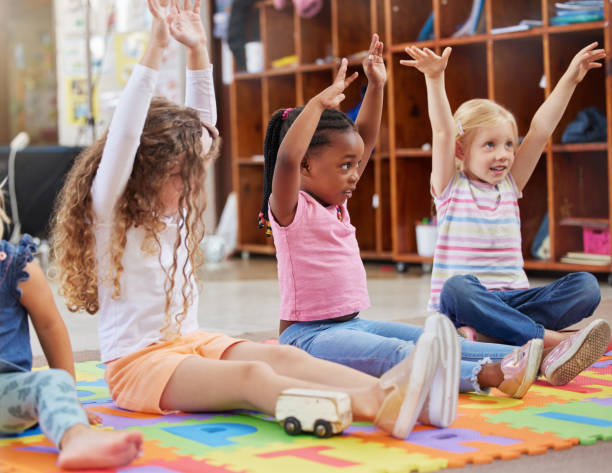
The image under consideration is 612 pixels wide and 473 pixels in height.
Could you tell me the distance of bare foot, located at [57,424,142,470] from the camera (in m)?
1.28

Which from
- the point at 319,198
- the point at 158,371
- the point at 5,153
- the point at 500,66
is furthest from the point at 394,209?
the point at 158,371

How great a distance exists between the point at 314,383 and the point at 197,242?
354 mm

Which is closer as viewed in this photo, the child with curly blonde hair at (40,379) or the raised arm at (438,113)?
the child with curly blonde hair at (40,379)

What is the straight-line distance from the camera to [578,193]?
403 centimetres

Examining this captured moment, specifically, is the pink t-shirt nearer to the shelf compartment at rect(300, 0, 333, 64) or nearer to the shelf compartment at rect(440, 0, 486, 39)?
the shelf compartment at rect(440, 0, 486, 39)

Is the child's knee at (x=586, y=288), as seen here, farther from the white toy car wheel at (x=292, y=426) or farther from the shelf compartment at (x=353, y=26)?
the shelf compartment at (x=353, y=26)

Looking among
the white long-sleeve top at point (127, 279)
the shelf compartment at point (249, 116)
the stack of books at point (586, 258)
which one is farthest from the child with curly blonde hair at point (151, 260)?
the shelf compartment at point (249, 116)

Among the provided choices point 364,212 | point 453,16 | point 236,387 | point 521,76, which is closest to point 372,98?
point 236,387

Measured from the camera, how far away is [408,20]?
454 cm

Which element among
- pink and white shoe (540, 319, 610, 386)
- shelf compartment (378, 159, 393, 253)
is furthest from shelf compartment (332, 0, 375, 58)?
pink and white shoe (540, 319, 610, 386)

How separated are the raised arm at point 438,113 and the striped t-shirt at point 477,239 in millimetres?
46

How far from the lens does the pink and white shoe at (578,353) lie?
72.2 inches

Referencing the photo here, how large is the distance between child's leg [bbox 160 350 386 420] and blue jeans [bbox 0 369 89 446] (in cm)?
22

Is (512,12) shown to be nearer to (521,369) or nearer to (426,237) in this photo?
(426,237)
